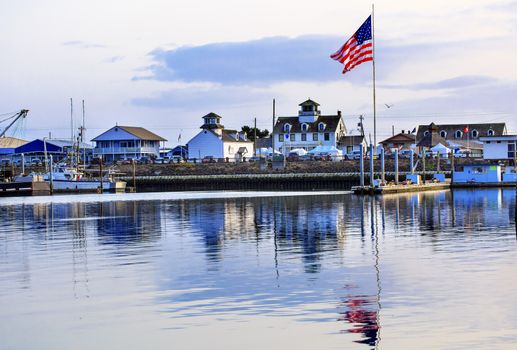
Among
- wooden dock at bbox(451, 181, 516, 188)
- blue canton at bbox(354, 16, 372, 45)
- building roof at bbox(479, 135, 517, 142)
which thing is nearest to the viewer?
blue canton at bbox(354, 16, 372, 45)

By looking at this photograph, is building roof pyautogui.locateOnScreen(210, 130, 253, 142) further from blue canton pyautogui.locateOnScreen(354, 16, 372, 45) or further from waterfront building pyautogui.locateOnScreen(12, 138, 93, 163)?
blue canton pyautogui.locateOnScreen(354, 16, 372, 45)

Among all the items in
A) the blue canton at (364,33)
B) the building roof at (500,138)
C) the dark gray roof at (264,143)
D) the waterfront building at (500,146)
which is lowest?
the waterfront building at (500,146)

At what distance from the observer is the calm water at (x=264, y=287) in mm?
19891

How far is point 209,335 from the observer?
20.1 m

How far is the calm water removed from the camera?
1989 cm

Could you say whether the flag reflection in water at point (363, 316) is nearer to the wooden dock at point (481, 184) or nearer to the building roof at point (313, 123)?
the wooden dock at point (481, 184)

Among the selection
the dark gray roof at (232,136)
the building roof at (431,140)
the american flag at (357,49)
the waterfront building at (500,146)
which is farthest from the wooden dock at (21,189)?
the building roof at (431,140)

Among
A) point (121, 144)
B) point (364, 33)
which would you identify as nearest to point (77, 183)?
point (121, 144)

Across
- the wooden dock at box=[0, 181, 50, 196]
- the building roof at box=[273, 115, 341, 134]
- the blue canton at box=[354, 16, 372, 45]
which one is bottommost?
the wooden dock at box=[0, 181, 50, 196]

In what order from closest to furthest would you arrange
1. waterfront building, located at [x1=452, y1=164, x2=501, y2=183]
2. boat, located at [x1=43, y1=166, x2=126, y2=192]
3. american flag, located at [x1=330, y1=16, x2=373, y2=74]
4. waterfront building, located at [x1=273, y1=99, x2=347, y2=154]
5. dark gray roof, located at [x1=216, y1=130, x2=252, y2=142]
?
american flag, located at [x1=330, y1=16, x2=373, y2=74]
waterfront building, located at [x1=452, y1=164, x2=501, y2=183]
boat, located at [x1=43, y1=166, x2=126, y2=192]
waterfront building, located at [x1=273, y1=99, x2=347, y2=154]
dark gray roof, located at [x1=216, y1=130, x2=252, y2=142]

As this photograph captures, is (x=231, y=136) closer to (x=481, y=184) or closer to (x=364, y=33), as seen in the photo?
(x=481, y=184)

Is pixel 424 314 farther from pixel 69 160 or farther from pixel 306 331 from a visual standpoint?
pixel 69 160

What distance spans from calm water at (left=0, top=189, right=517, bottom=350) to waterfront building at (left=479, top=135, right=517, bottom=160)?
7476 centimetres

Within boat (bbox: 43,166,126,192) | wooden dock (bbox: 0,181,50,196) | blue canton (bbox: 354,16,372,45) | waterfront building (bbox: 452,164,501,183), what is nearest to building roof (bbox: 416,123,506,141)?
waterfront building (bbox: 452,164,501,183)
